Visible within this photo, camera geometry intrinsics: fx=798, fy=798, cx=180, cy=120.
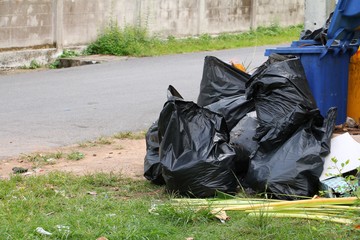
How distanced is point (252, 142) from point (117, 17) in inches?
445

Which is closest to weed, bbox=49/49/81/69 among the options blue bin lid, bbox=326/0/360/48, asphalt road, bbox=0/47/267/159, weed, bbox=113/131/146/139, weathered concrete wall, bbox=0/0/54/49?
weathered concrete wall, bbox=0/0/54/49

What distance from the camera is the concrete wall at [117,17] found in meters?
14.6

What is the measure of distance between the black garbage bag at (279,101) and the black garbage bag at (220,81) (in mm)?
503

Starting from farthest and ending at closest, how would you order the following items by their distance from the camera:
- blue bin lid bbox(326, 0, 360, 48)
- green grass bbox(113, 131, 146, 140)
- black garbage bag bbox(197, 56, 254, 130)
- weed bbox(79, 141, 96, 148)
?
green grass bbox(113, 131, 146, 140) → weed bbox(79, 141, 96, 148) → black garbage bag bbox(197, 56, 254, 130) → blue bin lid bbox(326, 0, 360, 48)

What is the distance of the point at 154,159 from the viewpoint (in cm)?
600

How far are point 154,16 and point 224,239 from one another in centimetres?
1334

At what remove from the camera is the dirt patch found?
21.2 feet

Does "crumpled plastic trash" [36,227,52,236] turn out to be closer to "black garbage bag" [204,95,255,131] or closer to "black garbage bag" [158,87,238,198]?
"black garbage bag" [158,87,238,198]

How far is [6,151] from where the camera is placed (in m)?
7.50

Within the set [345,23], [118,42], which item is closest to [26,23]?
[118,42]

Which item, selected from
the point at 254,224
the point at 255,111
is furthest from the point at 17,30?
the point at 254,224

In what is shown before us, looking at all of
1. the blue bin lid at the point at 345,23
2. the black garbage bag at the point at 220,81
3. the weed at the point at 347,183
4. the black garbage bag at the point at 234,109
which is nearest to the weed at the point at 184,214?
the weed at the point at 347,183

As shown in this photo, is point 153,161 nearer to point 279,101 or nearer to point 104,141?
point 279,101

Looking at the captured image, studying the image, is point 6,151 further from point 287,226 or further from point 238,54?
point 238,54
